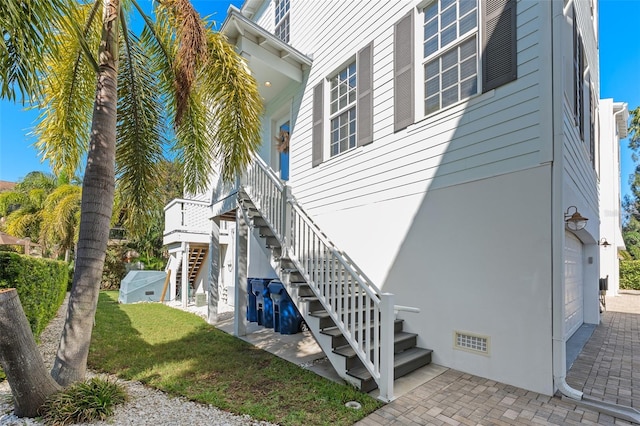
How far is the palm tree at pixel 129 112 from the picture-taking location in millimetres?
3543

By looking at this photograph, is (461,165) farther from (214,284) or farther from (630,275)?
(630,275)

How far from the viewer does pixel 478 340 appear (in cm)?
424

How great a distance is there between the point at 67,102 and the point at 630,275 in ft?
74.6

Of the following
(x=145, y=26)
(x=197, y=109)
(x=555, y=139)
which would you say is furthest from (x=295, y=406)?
(x=145, y=26)

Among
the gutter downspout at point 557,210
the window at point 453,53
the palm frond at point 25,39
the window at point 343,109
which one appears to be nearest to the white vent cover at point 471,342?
the gutter downspout at point 557,210

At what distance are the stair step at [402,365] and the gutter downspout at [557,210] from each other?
1.51 meters

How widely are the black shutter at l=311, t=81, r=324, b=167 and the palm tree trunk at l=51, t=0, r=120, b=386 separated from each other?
4.19 metres

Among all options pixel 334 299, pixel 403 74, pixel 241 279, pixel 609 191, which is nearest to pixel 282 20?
pixel 403 74

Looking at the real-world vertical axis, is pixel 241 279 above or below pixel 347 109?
below

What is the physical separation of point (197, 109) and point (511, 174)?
4808 mm

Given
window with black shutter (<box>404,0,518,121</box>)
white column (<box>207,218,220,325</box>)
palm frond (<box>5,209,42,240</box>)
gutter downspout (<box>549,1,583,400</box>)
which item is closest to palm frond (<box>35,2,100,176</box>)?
white column (<box>207,218,220,325</box>)

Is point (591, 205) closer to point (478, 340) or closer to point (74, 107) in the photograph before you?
point (478, 340)

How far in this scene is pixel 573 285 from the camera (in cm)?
636

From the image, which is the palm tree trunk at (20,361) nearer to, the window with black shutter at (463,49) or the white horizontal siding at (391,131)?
the white horizontal siding at (391,131)
